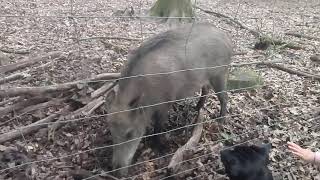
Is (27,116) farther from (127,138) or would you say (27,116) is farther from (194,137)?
(194,137)

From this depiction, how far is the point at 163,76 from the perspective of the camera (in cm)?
441

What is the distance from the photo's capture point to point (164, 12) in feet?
29.6

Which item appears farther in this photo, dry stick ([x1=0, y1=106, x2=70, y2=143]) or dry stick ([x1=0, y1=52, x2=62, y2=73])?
dry stick ([x1=0, y1=52, x2=62, y2=73])

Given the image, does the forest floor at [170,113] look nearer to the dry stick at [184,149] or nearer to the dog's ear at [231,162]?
the dry stick at [184,149]

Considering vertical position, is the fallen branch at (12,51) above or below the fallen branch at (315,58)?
above

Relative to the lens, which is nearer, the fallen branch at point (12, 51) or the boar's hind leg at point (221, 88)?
the boar's hind leg at point (221, 88)

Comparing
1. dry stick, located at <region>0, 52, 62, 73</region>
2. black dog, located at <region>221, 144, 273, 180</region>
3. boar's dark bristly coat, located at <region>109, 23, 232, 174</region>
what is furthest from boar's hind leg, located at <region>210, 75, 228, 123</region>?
dry stick, located at <region>0, 52, 62, 73</region>

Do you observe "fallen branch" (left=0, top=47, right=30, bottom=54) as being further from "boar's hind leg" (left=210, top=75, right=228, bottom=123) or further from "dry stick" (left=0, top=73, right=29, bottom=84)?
"boar's hind leg" (left=210, top=75, right=228, bottom=123)

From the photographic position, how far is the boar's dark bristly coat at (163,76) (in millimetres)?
3926

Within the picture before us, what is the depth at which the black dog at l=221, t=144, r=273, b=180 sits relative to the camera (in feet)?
11.3

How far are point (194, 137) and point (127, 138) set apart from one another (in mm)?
726

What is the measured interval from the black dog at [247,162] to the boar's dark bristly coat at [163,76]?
0.91m

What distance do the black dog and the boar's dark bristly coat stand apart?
91 cm

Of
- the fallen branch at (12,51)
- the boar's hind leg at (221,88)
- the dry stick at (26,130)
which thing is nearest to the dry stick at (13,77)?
the dry stick at (26,130)
